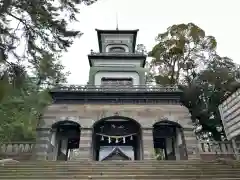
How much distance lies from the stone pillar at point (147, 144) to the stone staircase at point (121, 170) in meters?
3.67

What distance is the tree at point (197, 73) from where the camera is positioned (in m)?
18.4

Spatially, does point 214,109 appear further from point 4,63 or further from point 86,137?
point 4,63

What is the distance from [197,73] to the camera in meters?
20.5

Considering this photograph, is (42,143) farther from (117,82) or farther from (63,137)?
(117,82)

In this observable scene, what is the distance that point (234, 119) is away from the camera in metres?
12.8

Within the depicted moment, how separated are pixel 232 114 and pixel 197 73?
8045mm

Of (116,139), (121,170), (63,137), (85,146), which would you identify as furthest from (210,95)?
(121,170)

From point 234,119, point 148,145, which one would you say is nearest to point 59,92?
point 148,145

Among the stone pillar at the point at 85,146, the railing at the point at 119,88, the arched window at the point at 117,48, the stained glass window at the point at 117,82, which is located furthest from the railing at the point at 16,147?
the arched window at the point at 117,48

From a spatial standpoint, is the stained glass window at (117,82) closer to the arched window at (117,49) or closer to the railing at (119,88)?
the railing at (119,88)

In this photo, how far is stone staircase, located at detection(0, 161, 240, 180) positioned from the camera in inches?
305

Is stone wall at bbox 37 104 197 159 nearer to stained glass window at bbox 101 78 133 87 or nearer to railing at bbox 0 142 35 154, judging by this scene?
railing at bbox 0 142 35 154

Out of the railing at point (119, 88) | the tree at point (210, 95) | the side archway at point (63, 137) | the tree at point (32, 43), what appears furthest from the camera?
the tree at point (210, 95)

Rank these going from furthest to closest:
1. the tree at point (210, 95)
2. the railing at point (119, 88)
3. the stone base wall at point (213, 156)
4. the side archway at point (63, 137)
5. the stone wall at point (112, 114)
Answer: the tree at point (210, 95), the railing at point (119, 88), the side archway at point (63, 137), the stone wall at point (112, 114), the stone base wall at point (213, 156)
